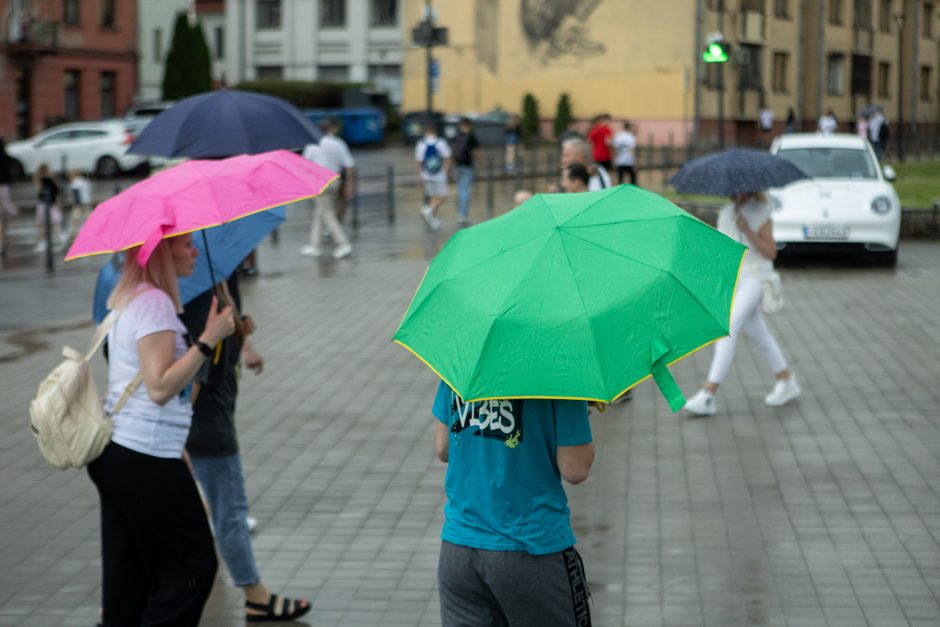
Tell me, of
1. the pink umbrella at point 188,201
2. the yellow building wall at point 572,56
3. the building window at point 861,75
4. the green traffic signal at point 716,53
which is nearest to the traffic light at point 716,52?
the green traffic signal at point 716,53

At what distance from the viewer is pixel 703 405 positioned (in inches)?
373

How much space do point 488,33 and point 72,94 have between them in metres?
15.8

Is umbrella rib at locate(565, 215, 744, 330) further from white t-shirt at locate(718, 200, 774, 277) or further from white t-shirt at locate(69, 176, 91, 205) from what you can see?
white t-shirt at locate(69, 176, 91, 205)

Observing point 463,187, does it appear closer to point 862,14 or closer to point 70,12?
point 70,12

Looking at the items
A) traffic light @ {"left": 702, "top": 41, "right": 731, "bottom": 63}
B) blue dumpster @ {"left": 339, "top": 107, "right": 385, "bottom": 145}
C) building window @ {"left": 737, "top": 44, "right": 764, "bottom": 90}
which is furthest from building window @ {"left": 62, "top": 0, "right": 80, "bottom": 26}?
traffic light @ {"left": 702, "top": 41, "right": 731, "bottom": 63}

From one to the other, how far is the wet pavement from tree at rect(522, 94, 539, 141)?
40.7 metres

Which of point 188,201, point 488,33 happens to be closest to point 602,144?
point 188,201

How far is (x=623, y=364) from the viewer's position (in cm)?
349

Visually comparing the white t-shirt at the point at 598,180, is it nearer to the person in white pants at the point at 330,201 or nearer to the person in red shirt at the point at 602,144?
the person in white pants at the point at 330,201

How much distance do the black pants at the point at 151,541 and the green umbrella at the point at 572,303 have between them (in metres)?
1.31

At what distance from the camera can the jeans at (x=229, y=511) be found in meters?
5.66

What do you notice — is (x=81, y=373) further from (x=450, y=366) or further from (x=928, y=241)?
(x=928, y=241)

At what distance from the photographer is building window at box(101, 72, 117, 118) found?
171 ft

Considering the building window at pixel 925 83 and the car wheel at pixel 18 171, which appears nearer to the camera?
the car wheel at pixel 18 171
